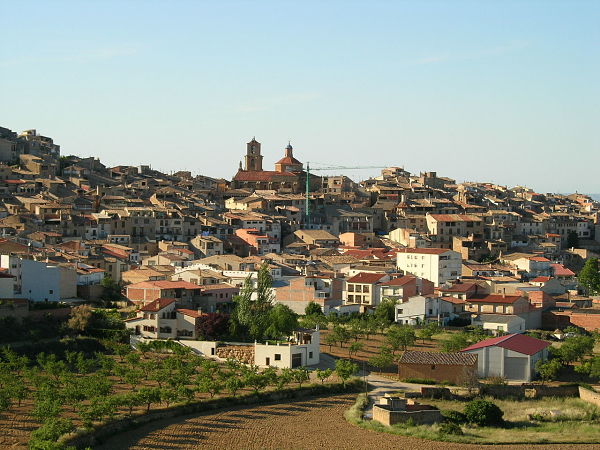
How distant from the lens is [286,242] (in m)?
54.4

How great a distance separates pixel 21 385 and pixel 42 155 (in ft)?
133

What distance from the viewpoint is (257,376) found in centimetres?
Answer: 3038

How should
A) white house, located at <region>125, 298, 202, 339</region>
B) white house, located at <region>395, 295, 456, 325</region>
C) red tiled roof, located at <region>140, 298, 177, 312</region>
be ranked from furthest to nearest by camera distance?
white house, located at <region>395, 295, 456, 325</region>, red tiled roof, located at <region>140, 298, 177, 312</region>, white house, located at <region>125, 298, 202, 339</region>

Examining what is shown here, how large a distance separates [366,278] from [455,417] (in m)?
14.9

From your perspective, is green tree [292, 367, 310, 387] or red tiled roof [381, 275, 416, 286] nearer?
green tree [292, 367, 310, 387]

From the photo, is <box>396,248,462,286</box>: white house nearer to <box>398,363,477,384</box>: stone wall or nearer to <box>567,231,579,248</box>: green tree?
<box>398,363,477,384</box>: stone wall

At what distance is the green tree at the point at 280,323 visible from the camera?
3550 centimetres

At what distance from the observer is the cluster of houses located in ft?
130

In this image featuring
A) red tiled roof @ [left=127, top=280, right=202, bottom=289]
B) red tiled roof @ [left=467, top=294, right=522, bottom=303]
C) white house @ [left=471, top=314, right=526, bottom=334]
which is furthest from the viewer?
red tiled roof @ [left=467, top=294, right=522, bottom=303]

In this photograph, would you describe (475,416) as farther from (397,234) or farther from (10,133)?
(10,133)

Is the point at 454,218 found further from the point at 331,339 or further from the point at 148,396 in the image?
the point at 148,396

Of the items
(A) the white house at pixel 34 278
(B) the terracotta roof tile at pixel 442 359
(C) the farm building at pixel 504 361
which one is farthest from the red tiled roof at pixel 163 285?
(C) the farm building at pixel 504 361

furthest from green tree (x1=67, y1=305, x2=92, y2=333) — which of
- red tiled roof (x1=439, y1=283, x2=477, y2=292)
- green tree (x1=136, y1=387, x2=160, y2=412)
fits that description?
red tiled roof (x1=439, y1=283, x2=477, y2=292)

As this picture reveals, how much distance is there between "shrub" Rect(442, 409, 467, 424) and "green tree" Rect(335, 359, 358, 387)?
3882 millimetres
